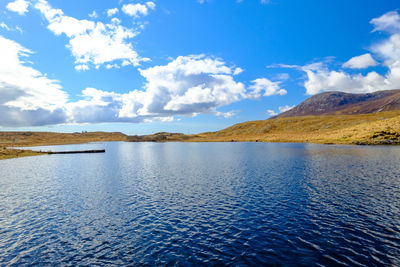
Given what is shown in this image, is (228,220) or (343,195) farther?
(343,195)

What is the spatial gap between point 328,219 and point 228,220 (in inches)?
443

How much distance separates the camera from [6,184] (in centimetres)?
4684

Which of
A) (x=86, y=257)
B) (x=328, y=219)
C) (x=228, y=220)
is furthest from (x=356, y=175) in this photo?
(x=86, y=257)

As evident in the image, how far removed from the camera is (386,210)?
87.4 ft

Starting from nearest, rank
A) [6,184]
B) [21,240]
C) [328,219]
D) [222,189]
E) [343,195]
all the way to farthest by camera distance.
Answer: [21,240] → [328,219] → [343,195] → [222,189] → [6,184]

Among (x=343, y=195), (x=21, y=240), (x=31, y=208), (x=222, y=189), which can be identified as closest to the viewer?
(x=21, y=240)

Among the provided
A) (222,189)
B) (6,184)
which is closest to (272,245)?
(222,189)

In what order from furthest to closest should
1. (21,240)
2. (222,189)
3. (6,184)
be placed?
(6,184), (222,189), (21,240)

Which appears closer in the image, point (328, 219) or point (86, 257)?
point (86, 257)

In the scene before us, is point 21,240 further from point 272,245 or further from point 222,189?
point 222,189

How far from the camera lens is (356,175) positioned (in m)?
47.1

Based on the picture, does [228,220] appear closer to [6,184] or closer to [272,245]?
[272,245]

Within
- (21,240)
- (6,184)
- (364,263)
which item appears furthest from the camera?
(6,184)

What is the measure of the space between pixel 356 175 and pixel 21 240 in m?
56.6
